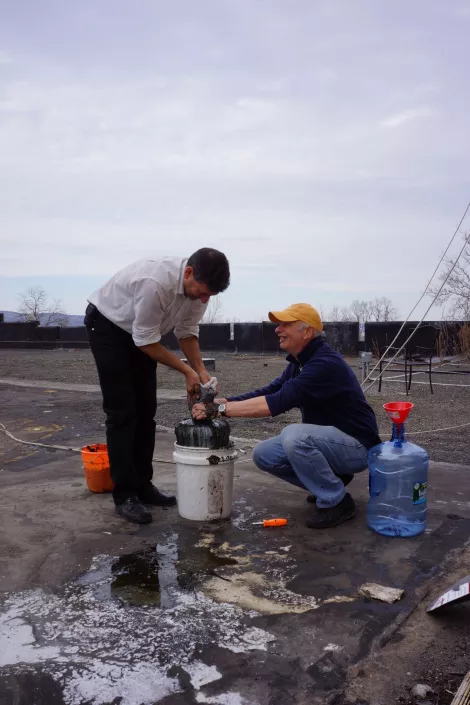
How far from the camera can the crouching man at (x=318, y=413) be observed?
10.7 ft

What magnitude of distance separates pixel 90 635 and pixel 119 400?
1523 millimetres

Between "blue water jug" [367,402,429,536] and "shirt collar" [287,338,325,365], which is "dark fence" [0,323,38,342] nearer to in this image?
"shirt collar" [287,338,325,365]

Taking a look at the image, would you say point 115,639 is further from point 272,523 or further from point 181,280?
point 181,280

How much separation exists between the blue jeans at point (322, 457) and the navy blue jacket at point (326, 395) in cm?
8

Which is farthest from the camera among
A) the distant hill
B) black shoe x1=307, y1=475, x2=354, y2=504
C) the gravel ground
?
the distant hill

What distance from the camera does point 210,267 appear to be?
3197 mm

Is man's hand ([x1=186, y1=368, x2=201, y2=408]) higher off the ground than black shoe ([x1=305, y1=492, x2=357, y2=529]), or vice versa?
man's hand ([x1=186, y1=368, x2=201, y2=408])

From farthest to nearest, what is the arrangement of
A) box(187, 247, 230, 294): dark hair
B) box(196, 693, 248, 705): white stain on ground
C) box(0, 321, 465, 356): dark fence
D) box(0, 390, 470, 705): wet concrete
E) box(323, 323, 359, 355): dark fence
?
box(323, 323, 359, 355): dark fence → box(0, 321, 465, 356): dark fence → box(187, 247, 230, 294): dark hair → box(0, 390, 470, 705): wet concrete → box(196, 693, 248, 705): white stain on ground

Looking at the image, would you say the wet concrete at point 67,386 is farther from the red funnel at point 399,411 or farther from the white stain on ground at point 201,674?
the white stain on ground at point 201,674

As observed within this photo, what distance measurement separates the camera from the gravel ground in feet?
19.3

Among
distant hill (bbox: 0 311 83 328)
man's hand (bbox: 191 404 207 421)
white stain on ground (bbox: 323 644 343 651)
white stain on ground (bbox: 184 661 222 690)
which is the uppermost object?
distant hill (bbox: 0 311 83 328)

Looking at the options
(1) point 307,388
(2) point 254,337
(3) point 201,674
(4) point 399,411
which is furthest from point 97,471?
(2) point 254,337

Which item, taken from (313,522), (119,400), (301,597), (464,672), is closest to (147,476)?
(119,400)

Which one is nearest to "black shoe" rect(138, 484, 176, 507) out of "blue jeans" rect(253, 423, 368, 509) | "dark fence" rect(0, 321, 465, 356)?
"blue jeans" rect(253, 423, 368, 509)
